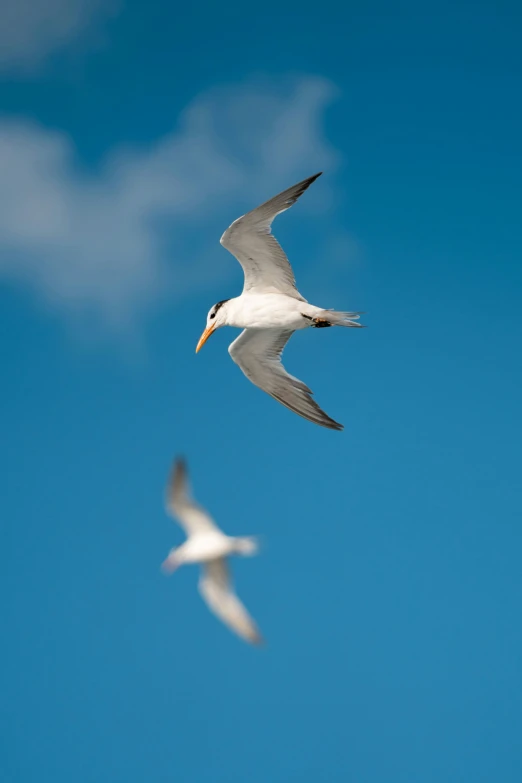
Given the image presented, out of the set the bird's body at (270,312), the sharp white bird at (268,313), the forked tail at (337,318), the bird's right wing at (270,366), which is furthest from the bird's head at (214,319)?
the forked tail at (337,318)

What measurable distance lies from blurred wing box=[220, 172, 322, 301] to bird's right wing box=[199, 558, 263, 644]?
535 centimetres

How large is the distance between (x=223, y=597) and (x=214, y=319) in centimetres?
557

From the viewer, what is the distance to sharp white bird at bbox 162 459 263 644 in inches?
484

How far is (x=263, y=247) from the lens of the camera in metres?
13.7

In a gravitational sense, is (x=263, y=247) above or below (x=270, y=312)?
above

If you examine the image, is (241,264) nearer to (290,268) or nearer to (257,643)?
(290,268)

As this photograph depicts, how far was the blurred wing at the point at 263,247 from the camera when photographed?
12842 mm

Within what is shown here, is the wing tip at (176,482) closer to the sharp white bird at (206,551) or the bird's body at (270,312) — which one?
the sharp white bird at (206,551)

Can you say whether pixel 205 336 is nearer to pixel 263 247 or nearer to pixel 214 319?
pixel 214 319

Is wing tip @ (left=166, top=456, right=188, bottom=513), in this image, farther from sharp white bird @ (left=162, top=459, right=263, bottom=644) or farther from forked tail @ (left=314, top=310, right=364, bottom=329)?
forked tail @ (left=314, top=310, right=364, bottom=329)

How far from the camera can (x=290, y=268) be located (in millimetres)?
14086

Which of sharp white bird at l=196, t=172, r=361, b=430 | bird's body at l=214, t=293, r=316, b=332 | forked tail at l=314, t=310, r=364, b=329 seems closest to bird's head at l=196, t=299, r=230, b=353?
sharp white bird at l=196, t=172, r=361, b=430

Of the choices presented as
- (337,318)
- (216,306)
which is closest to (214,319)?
(216,306)

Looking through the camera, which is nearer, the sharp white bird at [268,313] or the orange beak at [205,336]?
the sharp white bird at [268,313]
